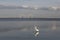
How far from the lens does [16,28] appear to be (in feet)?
7.19

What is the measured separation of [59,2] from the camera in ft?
6.95

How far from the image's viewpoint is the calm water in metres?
2.17

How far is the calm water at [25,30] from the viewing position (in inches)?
85.4

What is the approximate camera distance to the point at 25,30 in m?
2.18

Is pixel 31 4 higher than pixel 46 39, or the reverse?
pixel 31 4

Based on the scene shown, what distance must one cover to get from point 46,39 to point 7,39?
0.59 meters

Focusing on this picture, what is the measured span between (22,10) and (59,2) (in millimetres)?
533

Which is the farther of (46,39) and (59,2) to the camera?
(46,39)

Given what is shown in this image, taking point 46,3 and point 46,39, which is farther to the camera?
point 46,39

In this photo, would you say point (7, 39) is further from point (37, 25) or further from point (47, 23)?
point (47, 23)

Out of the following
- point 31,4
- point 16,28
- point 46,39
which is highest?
point 31,4

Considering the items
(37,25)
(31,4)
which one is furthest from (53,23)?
(31,4)

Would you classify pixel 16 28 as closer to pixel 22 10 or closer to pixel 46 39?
pixel 22 10

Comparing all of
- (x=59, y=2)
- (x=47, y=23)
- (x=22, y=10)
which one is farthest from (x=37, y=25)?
(x=59, y=2)
